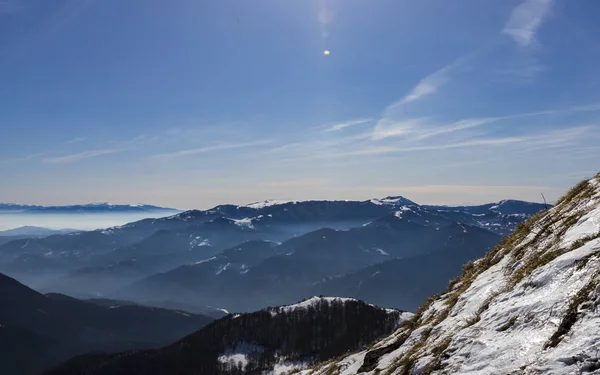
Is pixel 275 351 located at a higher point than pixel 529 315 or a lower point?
lower

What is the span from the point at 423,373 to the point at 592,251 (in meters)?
5.20

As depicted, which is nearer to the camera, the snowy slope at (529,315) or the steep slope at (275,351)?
the snowy slope at (529,315)

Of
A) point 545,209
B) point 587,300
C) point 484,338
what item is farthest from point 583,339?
point 545,209

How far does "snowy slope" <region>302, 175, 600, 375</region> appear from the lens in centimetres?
756

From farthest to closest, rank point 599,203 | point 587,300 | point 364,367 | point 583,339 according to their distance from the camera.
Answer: point 364,367 < point 599,203 < point 587,300 < point 583,339

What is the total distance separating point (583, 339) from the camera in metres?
7.23

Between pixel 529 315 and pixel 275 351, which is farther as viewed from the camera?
pixel 275 351

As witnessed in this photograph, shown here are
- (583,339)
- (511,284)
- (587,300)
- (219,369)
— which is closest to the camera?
(583,339)

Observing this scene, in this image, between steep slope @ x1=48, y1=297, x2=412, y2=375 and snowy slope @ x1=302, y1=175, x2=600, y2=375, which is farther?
steep slope @ x1=48, y1=297, x2=412, y2=375

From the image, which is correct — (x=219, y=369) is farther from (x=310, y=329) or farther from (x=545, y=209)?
(x=545, y=209)

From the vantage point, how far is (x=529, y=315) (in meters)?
9.21

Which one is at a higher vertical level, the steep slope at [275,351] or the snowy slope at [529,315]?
the snowy slope at [529,315]

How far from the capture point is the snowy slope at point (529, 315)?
7559 mm

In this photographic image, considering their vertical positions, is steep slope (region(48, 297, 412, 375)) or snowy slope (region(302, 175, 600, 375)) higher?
snowy slope (region(302, 175, 600, 375))
